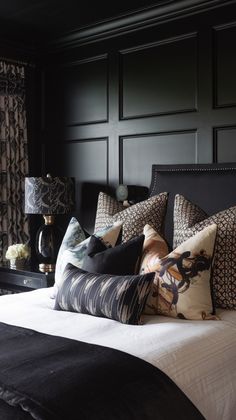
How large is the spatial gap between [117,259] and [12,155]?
2.11 m

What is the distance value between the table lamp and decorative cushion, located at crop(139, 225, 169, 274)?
1153 mm

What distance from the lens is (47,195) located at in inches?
142

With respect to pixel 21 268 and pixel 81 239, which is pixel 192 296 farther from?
pixel 21 268

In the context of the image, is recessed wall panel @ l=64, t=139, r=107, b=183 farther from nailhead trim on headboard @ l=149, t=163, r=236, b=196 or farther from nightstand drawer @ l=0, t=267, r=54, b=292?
nightstand drawer @ l=0, t=267, r=54, b=292

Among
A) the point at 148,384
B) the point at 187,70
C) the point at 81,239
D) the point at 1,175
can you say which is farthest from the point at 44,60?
the point at 148,384

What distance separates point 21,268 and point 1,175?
846 mm

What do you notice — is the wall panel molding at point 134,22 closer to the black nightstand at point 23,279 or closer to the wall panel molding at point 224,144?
the wall panel molding at point 224,144

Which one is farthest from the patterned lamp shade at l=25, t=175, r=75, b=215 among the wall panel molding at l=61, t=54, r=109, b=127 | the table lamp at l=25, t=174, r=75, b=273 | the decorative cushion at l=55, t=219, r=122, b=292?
the decorative cushion at l=55, t=219, r=122, b=292

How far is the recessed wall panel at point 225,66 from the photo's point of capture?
3.15 m

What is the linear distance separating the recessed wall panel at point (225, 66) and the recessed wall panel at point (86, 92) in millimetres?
987

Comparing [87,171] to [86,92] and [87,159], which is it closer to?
[87,159]

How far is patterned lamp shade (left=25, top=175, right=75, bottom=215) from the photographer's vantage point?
11.8 ft

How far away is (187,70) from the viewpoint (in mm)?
3393

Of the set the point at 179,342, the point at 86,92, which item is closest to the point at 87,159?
the point at 86,92
